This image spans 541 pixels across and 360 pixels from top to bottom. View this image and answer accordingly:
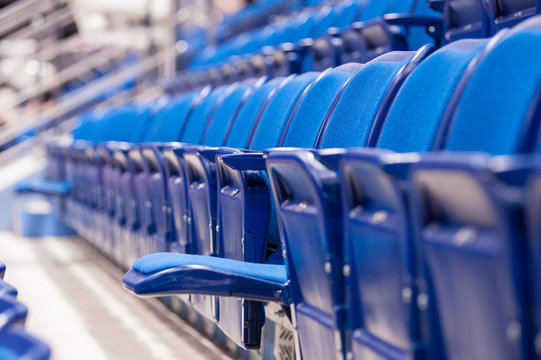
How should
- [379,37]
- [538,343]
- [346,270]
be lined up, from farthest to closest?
[379,37]
[346,270]
[538,343]

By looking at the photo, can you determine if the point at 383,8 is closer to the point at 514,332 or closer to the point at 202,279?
the point at 202,279

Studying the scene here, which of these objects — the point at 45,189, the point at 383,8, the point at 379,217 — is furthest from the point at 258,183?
the point at 45,189

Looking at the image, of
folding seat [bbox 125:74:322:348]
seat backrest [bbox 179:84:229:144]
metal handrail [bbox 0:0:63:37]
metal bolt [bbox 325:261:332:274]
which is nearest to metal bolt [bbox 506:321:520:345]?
metal bolt [bbox 325:261:332:274]

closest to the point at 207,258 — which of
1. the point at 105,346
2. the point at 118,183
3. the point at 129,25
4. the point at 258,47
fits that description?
the point at 105,346

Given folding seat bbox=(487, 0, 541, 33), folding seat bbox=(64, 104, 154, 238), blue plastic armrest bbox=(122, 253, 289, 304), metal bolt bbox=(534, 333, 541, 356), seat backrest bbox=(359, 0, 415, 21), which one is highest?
folding seat bbox=(487, 0, 541, 33)

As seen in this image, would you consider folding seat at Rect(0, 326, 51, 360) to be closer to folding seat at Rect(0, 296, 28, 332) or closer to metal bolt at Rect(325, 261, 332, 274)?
folding seat at Rect(0, 296, 28, 332)

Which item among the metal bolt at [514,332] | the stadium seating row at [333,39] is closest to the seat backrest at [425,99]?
the metal bolt at [514,332]

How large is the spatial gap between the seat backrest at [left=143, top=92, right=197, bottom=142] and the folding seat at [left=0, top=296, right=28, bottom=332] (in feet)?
1.41

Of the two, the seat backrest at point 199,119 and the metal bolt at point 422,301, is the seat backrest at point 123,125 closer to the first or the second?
the seat backrest at point 199,119

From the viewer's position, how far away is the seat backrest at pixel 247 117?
0.54 metres

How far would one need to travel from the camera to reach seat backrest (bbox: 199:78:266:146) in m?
0.60

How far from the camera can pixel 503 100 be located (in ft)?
0.86

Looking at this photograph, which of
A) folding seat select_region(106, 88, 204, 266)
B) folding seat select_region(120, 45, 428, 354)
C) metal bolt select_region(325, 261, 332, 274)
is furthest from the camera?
folding seat select_region(106, 88, 204, 266)

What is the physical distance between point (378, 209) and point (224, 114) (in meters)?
0.36
